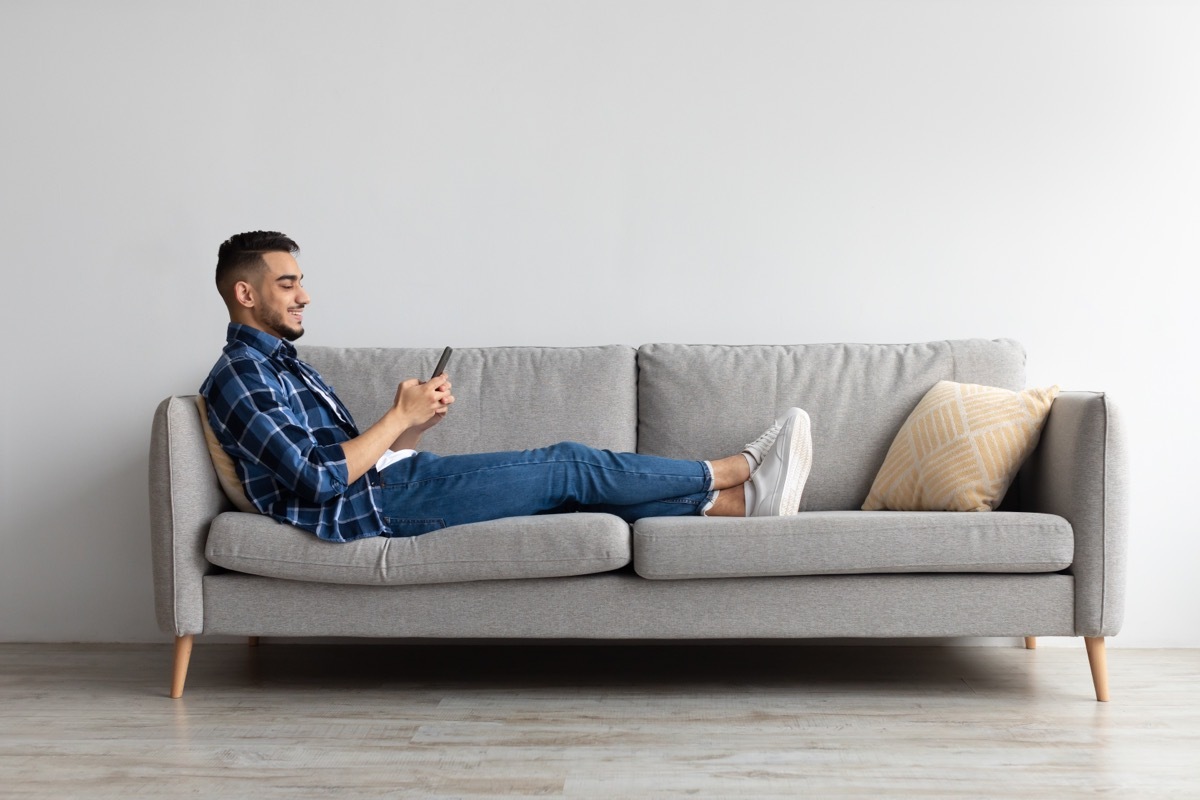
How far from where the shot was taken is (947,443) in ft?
8.46

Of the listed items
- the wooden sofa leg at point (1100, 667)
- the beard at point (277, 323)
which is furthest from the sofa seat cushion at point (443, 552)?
the wooden sofa leg at point (1100, 667)

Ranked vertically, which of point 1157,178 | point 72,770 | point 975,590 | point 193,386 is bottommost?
point 72,770

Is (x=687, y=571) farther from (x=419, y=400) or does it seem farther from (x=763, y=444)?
(x=419, y=400)

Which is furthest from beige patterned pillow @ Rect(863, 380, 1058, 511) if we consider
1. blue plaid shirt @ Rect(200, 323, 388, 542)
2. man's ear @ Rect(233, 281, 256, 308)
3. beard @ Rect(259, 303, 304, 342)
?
man's ear @ Rect(233, 281, 256, 308)

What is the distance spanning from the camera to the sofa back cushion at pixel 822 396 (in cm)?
280

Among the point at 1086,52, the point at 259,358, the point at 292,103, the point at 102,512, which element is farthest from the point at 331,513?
the point at 1086,52

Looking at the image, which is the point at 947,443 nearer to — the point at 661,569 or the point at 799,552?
the point at 799,552

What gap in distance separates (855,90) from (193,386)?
2.19 metres

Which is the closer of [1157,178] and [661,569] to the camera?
[661,569]

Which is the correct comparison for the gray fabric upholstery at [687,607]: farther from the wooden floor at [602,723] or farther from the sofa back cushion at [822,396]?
the sofa back cushion at [822,396]

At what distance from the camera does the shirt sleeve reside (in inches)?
91.6

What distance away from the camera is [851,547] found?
228 centimetres

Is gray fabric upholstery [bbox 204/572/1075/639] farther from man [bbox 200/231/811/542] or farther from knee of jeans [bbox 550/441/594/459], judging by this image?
knee of jeans [bbox 550/441/594/459]

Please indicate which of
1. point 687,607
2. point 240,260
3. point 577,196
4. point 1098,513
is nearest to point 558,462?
point 687,607
